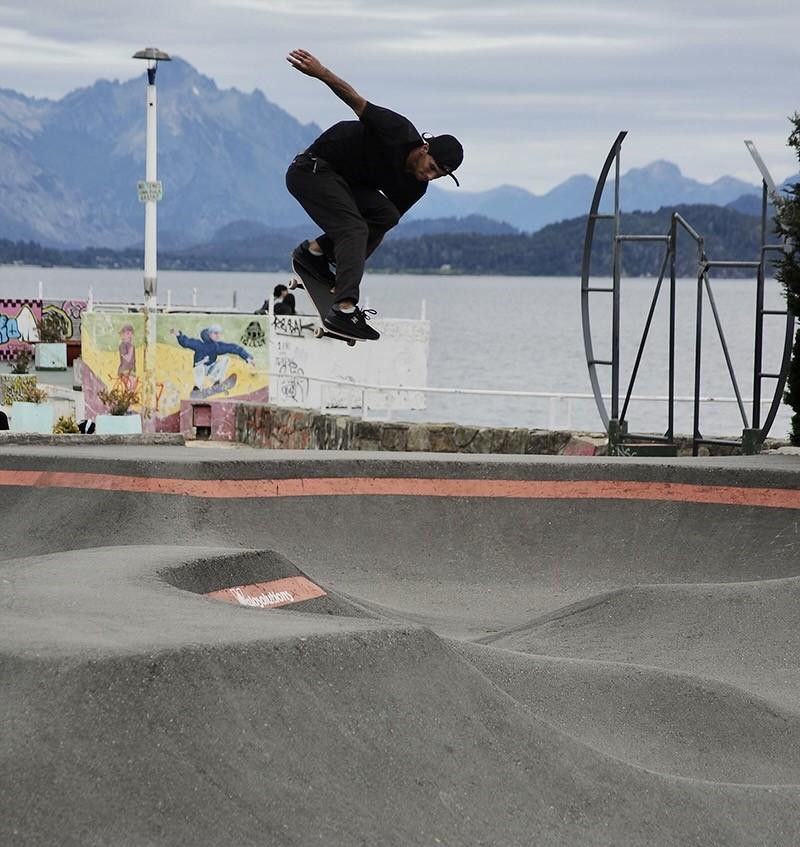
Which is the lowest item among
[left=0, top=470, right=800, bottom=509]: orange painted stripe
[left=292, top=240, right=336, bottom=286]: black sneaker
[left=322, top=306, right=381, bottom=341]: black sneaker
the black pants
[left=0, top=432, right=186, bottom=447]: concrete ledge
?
[left=0, top=432, right=186, bottom=447]: concrete ledge

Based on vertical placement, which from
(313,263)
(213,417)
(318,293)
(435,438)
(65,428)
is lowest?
(213,417)

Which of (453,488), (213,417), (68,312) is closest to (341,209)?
(453,488)

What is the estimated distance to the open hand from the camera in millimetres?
7656

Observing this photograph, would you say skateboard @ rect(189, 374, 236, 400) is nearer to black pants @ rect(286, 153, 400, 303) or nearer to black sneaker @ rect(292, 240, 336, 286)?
black sneaker @ rect(292, 240, 336, 286)

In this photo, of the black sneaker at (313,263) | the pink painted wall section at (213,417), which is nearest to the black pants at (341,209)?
the black sneaker at (313,263)

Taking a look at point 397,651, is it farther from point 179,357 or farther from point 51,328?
point 51,328

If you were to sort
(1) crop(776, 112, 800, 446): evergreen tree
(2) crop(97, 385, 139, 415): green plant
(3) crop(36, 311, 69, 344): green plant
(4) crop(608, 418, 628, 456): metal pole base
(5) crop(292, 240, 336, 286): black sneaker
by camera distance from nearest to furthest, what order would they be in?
1. (5) crop(292, 240, 336, 286): black sneaker
2. (1) crop(776, 112, 800, 446): evergreen tree
3. (4) crop(608, 418, 628, 456): metal pole base
4. (2) crop(97, 385, 139, 415): green plant
5. (3) crop(36, 311, 69, 344): green plant

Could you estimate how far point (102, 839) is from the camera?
4.10 meters

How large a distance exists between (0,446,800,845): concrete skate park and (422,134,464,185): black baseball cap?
2545 millimetres

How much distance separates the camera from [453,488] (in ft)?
38.4

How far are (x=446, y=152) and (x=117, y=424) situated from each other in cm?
1418

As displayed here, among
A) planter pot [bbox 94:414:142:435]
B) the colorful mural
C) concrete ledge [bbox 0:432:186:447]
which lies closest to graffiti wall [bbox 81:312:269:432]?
planter pot [bbox 94:414:142:435]

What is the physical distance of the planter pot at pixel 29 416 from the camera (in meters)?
21.0

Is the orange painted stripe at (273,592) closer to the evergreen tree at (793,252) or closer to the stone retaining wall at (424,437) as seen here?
the evergreen tree at (793,252)
